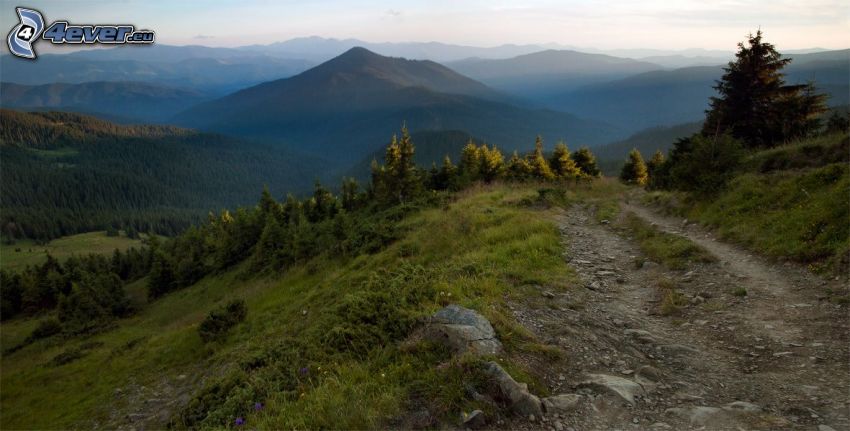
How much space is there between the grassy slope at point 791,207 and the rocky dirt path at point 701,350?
0.87m

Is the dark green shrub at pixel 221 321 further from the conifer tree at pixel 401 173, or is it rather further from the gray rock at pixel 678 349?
the conifer tree at pixel 401 173

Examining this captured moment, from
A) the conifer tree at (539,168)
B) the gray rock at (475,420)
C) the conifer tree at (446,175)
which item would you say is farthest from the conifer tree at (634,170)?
the gray rock at (475,420)

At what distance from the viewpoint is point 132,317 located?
4975cm

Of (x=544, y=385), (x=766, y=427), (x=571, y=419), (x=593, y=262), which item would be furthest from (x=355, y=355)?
(x=593, y=262)

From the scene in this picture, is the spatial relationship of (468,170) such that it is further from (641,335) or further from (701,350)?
(701,350)

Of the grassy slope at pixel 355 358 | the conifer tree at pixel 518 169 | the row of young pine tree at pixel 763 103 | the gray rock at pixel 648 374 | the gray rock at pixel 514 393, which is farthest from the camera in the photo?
the conifer tree at pixel 518 169

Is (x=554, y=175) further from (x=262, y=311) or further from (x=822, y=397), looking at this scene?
(x=822, y=397)

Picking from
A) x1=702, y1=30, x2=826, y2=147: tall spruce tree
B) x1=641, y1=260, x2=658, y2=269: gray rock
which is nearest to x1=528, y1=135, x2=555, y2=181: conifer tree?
x1=702, y1=30, x2=826, y2=147: tall spruce tree

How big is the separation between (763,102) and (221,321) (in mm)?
36142

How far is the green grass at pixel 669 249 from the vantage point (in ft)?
40.1

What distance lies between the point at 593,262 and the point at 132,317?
55.9 meters

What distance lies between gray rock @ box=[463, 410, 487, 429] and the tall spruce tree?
29.3 metres

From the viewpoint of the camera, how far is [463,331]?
7.34 m

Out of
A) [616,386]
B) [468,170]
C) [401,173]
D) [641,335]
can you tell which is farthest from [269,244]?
[616,386]
